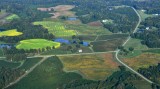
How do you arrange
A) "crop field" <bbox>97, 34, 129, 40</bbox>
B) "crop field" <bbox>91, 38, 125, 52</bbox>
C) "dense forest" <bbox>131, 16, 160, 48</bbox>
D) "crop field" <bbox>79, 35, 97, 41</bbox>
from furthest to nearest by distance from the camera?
"crop field" <bbox>97, 34, 129, 40</bbox>, "crop field" <bbox>79, 35, 97, 41</bbox>, "dense forest" <bbox>131, 16, 160, 48</bbox>, "crop field" <bbox>91, 38, 125, 52</bbox>

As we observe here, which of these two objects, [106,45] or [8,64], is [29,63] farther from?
[106,45]

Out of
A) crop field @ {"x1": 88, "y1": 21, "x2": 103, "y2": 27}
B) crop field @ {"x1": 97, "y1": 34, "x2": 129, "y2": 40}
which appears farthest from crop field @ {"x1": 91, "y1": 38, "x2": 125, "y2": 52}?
crop field @ {"x1": 88, "y1": 21, "x2": 103, "y2": 27}

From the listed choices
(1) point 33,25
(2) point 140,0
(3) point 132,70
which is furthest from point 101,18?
(3) point 132,70

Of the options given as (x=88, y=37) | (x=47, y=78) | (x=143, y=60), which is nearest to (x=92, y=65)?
(x=143, y=60)

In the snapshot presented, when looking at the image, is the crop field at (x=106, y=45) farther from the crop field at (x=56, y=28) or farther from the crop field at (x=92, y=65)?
the crop field at (x=56, y=28)

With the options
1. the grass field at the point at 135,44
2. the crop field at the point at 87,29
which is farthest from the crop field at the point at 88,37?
the grass field at the point at 135,44

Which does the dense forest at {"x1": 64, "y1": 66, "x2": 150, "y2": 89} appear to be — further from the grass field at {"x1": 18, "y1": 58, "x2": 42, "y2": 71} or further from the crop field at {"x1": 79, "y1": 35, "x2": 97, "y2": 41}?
the crop field at {"x1": 79, "y1": 35, "x2": 97, "y2": 41}
